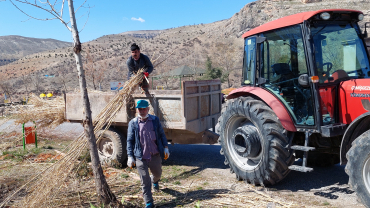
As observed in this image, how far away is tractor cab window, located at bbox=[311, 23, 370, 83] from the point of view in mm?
4176

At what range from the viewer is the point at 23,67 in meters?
59.3

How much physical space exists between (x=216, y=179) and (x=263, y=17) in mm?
59225

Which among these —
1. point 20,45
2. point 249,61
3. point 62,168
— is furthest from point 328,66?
point 20,45

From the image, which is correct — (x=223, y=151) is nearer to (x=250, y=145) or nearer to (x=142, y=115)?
(x=250, y=145)

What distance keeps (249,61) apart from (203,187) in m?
2.33

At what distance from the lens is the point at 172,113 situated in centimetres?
570

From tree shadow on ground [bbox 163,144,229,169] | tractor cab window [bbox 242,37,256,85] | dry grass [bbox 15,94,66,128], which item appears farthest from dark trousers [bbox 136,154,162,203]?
dry grass [bbox 15,94,66,128]

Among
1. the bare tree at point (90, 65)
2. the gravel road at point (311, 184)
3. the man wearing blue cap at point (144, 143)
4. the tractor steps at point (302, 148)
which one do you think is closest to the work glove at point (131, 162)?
the man wearing blue cap at point (144, 143)

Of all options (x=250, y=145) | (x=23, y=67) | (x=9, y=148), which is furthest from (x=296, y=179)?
(x=23, y=67)

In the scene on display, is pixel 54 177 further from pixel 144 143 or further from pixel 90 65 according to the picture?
pixel 90 65

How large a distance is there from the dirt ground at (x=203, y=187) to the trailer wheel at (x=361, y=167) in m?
0.60

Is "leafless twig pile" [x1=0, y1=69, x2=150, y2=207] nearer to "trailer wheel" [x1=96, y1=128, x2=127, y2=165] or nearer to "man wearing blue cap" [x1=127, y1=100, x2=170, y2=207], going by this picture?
"trailer wheel" [x1=96, y1=128, x2=127, y2=165]

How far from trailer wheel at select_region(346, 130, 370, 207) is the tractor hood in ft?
1.76

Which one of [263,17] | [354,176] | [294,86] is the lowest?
[354,176]
